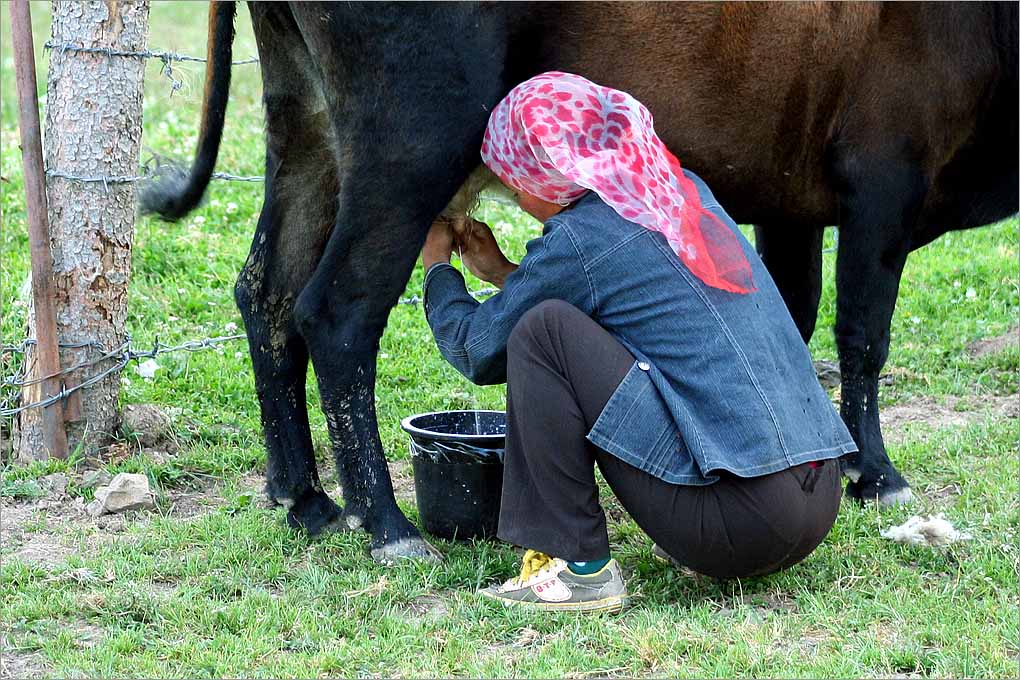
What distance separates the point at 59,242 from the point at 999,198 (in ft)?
11.2

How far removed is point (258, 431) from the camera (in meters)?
4.94

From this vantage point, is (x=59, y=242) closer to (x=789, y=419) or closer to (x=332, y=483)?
(x=332, y=483)

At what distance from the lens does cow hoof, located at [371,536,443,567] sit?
11.9ft

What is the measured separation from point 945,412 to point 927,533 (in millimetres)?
1634

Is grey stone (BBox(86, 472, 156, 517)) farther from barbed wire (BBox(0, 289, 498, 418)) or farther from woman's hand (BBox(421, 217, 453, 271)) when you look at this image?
woman's hand (BBox(421, 217, 453, 271))

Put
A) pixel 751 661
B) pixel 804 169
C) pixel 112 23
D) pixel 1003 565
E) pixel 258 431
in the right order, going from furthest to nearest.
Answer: pixel 258 431 → pixel 112 23 → pixel 804 169 → pixel 1003 565 → pixel 751 661

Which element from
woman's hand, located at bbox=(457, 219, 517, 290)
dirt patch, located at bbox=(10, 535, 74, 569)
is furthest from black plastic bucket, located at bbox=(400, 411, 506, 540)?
dirt patch, located at bbox=(10, 535, 74, 569)

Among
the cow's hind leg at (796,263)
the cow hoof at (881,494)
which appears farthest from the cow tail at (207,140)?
the cow hoof at (881,494)

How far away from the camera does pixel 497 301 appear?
11.0 ft

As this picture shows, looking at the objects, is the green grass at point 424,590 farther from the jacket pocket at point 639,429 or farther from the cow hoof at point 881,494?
the jacket pocket at point 639,429

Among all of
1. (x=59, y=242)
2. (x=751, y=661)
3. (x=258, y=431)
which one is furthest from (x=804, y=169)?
(x=59, y=242)

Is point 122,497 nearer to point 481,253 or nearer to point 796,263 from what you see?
point 481,253

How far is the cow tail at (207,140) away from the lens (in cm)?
395

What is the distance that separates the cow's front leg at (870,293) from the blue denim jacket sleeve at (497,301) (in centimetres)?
135
